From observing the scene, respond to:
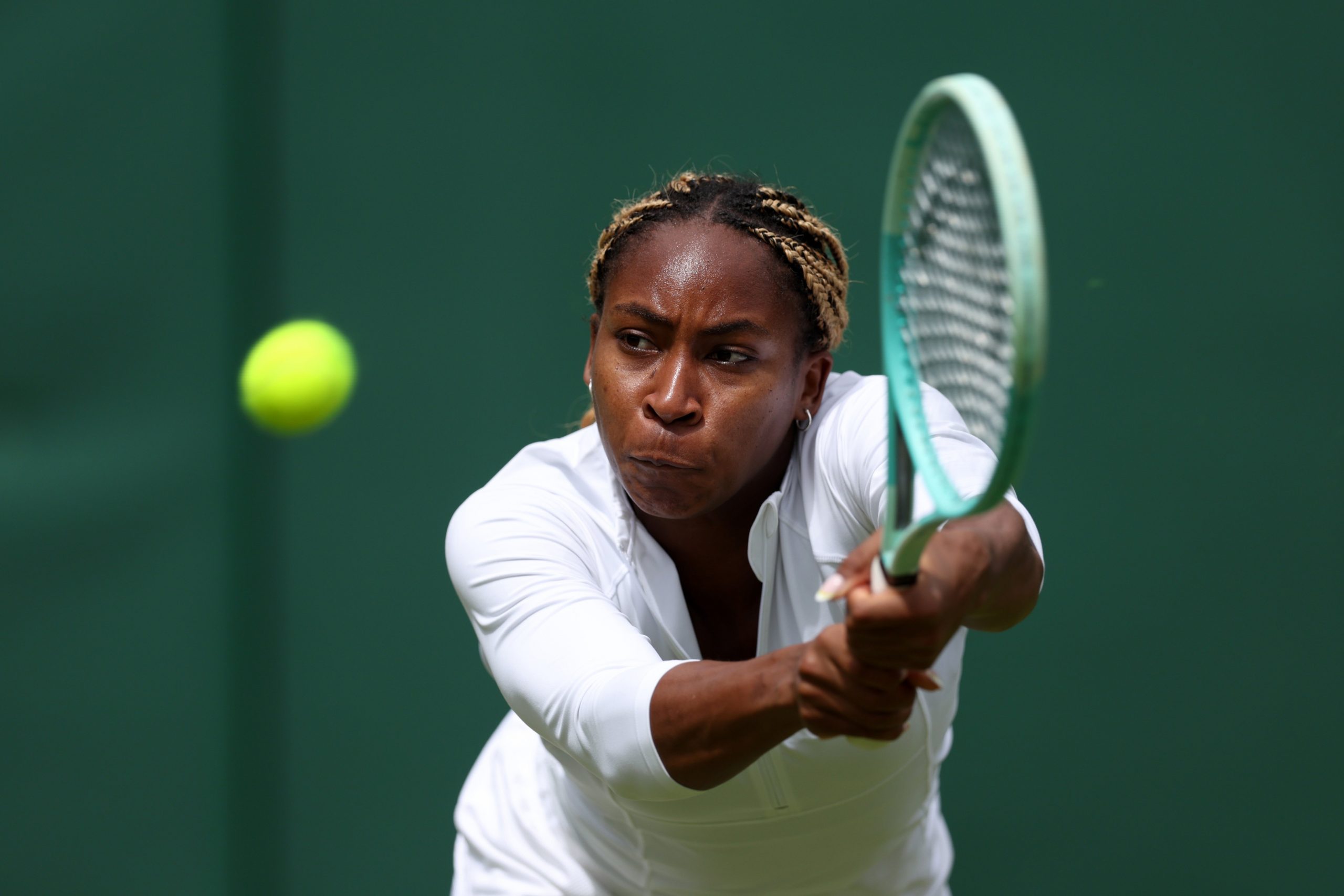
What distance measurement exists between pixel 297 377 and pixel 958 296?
154 cm

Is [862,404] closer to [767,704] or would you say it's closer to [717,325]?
[717,325]

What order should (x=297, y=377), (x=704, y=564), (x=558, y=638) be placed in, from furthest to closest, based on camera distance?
(x=297, y=377) < (x=704, y=564) < (x=558, y=638)

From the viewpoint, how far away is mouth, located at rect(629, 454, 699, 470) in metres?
1.23

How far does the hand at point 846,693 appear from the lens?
0.85 metres

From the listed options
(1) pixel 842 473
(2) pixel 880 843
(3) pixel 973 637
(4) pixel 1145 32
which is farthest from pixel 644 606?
(4) pixel 1145 32

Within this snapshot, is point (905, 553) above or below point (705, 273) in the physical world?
below

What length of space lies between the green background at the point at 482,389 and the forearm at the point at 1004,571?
3.55ft

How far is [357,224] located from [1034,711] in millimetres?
1406

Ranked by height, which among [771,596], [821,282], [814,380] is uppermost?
[821,282]

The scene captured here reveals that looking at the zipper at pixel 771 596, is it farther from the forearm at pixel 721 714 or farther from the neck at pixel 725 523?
the forearm at pixel 721 714

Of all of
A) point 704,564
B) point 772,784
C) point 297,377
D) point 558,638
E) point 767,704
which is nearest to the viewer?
point 767,704

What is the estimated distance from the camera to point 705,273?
49.7 inches

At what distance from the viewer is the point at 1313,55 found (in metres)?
1.96

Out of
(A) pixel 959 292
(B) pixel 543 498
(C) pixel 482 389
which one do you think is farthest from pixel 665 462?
(C) pixel 482 389
